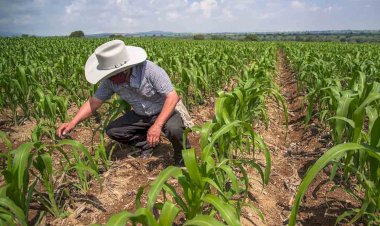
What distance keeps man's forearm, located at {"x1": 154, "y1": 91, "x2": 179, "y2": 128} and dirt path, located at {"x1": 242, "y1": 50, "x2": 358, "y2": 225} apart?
3.30 ft

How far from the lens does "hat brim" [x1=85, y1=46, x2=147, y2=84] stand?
8.71 ft

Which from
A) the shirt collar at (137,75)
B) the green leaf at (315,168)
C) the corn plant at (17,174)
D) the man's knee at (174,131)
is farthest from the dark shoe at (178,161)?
the green leaf at (315,168)

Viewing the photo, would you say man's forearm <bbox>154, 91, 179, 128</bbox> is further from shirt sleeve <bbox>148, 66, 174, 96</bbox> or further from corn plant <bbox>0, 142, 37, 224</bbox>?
corn plant <bbox>0, 142, 37, 224</bbox>

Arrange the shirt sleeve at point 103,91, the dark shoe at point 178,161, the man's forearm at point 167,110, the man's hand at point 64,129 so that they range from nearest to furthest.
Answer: the man's hand at point 64,129 → the man's forearm at point 167,110 → the shirt sleeve at point 103,91 → the dark shoe at point 178,161

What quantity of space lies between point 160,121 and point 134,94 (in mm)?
535

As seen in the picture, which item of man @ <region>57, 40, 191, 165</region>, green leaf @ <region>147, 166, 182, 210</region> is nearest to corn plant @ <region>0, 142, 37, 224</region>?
green leaf @ <region>147, 166, 182, 210</region>

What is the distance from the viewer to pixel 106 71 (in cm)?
267

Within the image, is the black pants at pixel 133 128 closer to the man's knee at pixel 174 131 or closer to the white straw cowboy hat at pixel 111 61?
the man's knee at pixel 174 131

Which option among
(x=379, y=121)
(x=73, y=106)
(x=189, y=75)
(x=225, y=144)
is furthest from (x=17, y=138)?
(x=379, y=121)

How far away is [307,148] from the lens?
12.3 ft

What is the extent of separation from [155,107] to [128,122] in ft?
1.21

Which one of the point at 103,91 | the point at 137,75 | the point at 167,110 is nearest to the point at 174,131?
the point at 167,110

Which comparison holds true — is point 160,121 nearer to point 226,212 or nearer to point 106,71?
point 106,71

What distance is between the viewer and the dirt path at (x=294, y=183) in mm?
2412
